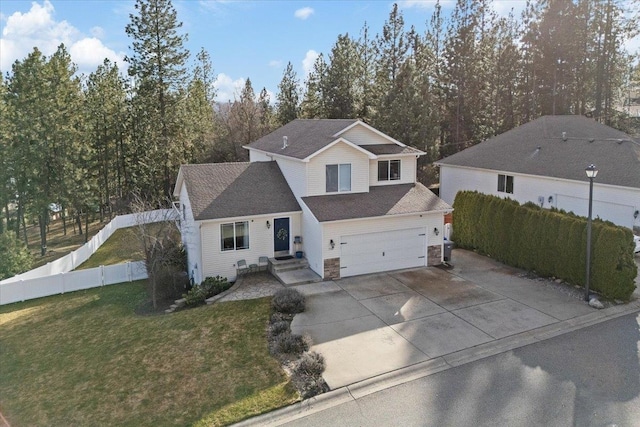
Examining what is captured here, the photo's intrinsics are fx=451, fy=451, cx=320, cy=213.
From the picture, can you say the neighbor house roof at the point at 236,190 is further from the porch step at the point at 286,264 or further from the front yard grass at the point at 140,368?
the front yard grass at the point at 140,368

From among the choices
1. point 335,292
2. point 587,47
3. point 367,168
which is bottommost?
point 335,292

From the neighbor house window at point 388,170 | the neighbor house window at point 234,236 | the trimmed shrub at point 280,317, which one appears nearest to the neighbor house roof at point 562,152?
the neighbor house window at point 388,170

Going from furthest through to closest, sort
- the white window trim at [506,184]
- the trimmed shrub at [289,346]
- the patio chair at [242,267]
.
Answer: the white window trim at [506,184], the patio chair at [242,267], the trimmed shrub at [289,346]

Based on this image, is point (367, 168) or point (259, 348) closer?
point (259, 348)

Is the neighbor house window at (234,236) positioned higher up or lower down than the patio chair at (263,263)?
higher up

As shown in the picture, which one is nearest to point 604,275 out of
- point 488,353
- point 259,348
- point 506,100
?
point 488,353

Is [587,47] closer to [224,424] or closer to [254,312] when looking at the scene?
[254,312]

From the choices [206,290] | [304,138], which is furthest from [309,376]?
[304,138]
